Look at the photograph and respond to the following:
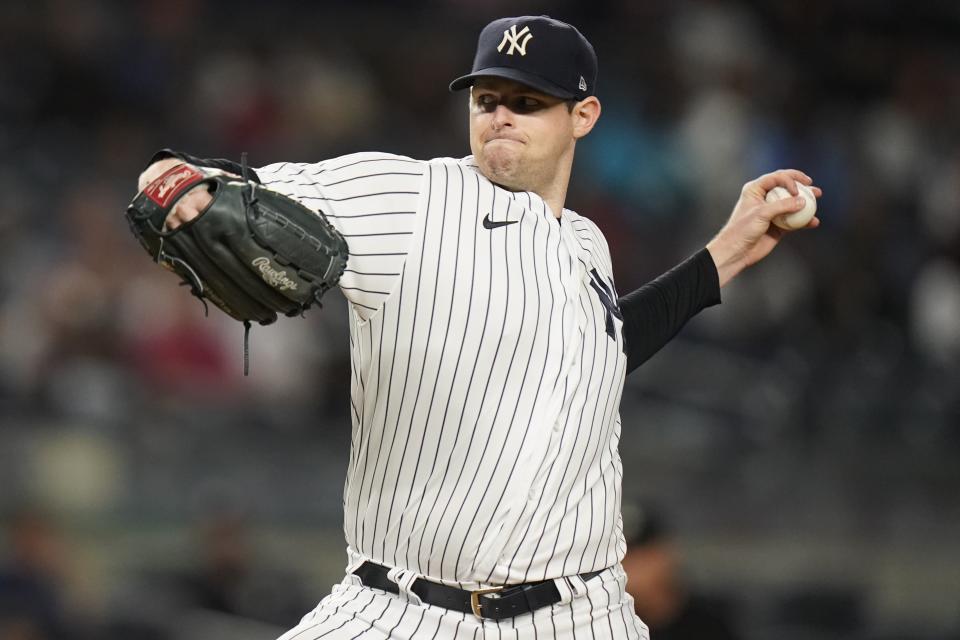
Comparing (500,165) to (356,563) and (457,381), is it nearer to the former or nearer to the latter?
(457,381)

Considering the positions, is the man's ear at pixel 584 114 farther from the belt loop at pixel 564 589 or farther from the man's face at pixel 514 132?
the belt loop at pixel 564 589

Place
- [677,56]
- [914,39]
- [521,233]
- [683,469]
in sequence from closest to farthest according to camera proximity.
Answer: [521,233], [683,469], [677,56], [914,39]

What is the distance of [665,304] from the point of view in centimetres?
272

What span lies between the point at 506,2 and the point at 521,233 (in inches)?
208

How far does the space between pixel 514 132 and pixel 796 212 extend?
27.4 inches

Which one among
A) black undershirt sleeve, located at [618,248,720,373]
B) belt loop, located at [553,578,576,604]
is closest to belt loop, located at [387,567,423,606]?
belt loop, located at [553,578,576,604]

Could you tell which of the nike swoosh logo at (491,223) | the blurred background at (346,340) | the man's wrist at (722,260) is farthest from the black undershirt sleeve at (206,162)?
the blurred background at (346,340)

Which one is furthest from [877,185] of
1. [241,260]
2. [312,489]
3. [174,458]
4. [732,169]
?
[241,260]

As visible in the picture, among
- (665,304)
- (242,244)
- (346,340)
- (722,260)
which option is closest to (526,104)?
(665,304)

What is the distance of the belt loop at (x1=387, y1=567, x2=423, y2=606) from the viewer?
7.30 feet

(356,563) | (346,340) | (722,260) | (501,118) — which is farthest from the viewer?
(346,340)

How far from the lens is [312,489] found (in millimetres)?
5059

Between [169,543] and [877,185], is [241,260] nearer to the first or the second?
[169,543]

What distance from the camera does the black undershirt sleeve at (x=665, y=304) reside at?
261cm
